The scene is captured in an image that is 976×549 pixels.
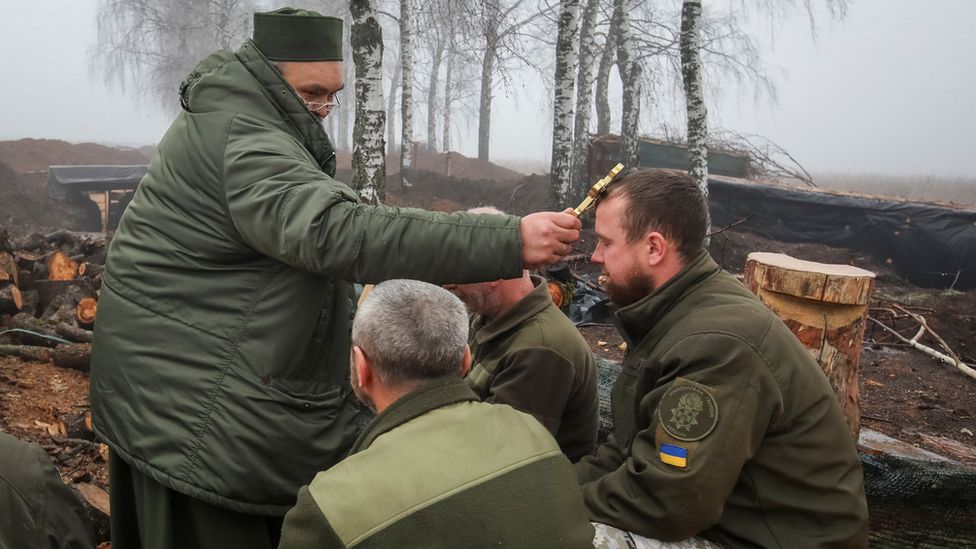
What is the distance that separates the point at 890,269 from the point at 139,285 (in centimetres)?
1262

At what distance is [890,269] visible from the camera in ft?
37.3

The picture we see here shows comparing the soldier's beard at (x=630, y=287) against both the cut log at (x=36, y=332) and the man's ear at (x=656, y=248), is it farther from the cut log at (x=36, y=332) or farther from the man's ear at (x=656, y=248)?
the cut log at (x=36, y=332)

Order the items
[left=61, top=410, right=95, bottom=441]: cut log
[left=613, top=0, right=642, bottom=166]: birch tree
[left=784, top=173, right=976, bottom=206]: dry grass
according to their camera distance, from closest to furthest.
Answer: [left=61, top=410, right=95, bottom=441]: cut log
[left=613, top=0, right=642, bottom=166]: birch tree
[left=784, top=173, right=976, bottom=206]: dry grass

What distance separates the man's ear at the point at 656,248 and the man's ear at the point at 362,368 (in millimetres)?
1111

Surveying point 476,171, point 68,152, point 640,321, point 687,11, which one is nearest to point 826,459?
point 640,321

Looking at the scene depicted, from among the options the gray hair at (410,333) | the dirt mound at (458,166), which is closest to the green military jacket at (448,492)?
the gray hair at (410,333)

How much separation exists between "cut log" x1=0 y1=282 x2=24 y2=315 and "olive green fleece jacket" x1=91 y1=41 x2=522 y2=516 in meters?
5.39

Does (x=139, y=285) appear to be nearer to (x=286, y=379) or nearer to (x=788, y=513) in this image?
(x=286, y=379)

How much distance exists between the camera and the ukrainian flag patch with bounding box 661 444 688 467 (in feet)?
5.88

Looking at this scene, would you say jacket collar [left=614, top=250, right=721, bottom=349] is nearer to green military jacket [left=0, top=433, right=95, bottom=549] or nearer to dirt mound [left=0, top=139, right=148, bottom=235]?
green military jacket [left=0, top=433, right=95, bottom=549]

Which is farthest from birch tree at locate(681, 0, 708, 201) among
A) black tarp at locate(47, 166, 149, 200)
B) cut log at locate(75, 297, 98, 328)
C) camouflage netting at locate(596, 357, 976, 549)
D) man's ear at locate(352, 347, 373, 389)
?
black tarp at locate(47, 166, 149, 200)

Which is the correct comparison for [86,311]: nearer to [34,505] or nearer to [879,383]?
[34,505]

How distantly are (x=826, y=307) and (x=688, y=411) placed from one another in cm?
190

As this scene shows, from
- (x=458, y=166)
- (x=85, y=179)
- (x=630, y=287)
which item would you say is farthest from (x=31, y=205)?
(x=630, y=287)
